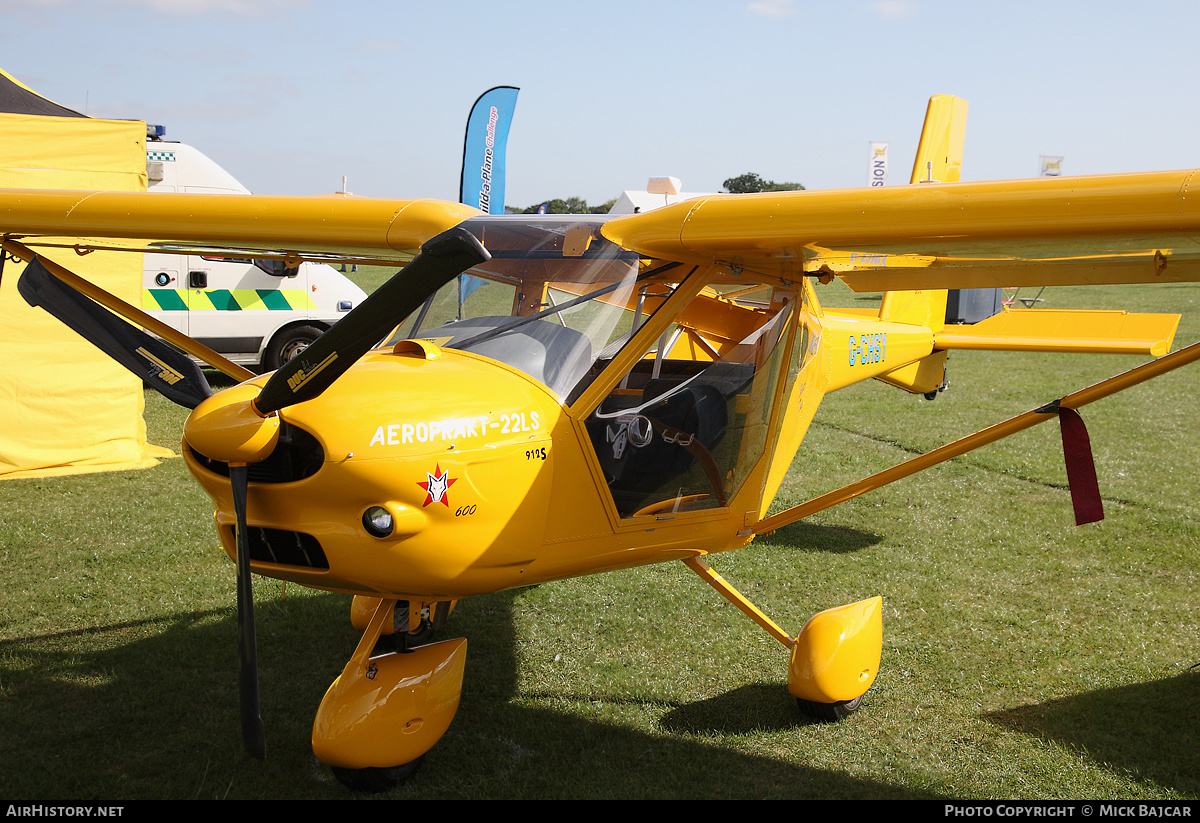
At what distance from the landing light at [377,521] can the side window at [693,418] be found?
883 mm

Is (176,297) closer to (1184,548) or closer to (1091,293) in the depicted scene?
(1184,548)

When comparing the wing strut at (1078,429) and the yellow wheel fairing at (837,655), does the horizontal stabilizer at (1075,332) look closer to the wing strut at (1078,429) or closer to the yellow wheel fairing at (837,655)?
the wing strut at (1078,429)

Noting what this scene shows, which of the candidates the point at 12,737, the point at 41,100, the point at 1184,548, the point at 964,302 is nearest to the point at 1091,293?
the point at 964,302

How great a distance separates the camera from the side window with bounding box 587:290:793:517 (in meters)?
3.49

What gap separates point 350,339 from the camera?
266 centimetres

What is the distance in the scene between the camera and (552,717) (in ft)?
13.3

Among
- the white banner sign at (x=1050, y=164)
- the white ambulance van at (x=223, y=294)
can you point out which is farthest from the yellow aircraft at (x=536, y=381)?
the white banner sign at (x=1050, y=164)

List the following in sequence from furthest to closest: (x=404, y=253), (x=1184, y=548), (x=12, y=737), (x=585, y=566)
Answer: (x=1184, y=548)
(x=404, y=253)
(x=12, y=737)
(x=585, y=566)

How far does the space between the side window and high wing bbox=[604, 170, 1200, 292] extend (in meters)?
0.41

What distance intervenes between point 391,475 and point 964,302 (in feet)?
39.6

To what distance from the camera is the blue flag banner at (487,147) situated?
12898mm

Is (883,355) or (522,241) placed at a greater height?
(522,241)

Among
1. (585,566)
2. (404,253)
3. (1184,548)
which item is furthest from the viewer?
(1184,548)

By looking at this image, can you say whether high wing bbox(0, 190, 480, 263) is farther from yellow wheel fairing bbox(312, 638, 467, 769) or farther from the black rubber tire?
the black rubber tire
